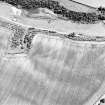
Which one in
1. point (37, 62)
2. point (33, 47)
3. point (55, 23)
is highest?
point (55, 23)

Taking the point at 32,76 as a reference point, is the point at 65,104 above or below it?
below

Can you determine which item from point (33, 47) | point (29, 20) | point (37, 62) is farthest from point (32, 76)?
point (29, 20)

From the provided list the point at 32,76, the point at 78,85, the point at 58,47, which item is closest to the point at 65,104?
the point at 78,85

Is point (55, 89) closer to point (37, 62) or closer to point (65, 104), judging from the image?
point (65, 104)

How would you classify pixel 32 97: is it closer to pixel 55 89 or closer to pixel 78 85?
pixel 55 89

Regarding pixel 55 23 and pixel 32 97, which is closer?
pixel 32 97

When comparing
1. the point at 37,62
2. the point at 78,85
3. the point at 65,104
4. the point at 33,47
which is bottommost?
the point at 65,104

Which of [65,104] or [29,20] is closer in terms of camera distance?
[65,104]

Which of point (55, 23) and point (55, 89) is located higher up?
point (55, 23)
